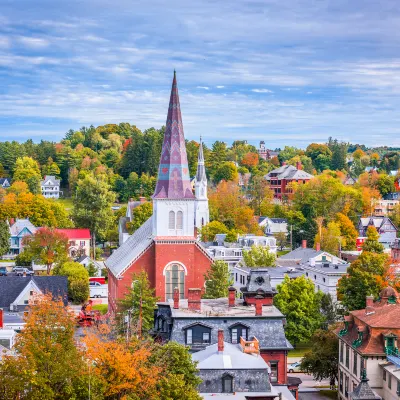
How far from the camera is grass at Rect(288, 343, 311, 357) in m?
72.9

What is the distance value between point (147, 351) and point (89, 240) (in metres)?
91.3

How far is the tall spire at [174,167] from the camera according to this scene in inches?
2906

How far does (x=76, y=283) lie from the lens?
94500 mm

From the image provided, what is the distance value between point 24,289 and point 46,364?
48628 millimetres

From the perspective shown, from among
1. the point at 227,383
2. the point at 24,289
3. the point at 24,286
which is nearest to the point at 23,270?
the point at 24,286

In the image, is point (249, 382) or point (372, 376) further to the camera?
point (372, 376)

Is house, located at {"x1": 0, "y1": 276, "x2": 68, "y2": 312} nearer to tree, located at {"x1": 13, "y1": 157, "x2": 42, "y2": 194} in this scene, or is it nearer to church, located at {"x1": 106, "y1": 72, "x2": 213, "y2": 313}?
church, located at {"x1": 106, "y1": 72, "x2": 213, "y2": 313}

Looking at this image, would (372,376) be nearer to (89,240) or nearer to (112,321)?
(112,321)

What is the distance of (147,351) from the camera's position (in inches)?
1790

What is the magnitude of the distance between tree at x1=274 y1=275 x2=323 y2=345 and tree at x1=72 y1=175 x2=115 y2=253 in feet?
224

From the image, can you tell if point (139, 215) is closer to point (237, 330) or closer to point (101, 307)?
point (101, 307)

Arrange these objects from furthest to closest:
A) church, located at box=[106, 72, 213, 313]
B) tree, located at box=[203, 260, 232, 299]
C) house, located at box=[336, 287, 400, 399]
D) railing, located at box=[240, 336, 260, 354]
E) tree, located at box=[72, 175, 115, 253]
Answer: tree, located at box=[72, 175, 115, 253]
church, located at box=[106, 72, 213, 313]
tree, located at box=[203, 260, 232, 299]
house, located at box=[336, 287, 400, 399]
railing, located at box=[240, 336, 260, 354]

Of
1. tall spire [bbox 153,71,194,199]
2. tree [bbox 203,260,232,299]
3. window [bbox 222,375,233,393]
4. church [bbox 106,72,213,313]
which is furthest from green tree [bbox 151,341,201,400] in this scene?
tall spire [bbox 153,71,194,199]

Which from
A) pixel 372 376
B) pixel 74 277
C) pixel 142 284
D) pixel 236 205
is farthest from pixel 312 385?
pixel 236 205
